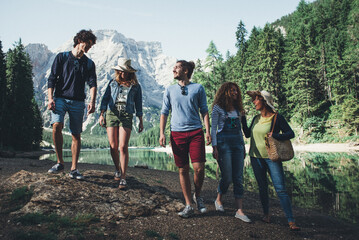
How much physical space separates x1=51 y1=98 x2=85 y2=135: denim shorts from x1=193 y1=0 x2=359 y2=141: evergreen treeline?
106 feet

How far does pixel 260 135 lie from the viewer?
4340 millimetres

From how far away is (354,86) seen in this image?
34219 mm

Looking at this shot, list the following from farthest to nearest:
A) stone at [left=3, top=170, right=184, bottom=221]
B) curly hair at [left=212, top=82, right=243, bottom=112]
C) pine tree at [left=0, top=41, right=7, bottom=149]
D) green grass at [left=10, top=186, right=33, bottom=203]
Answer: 1. pine tree at [left=0, top=41, right=7, bottom=149]
2. curly hair at [left=212, top=82, right=243, bottom=112]
3. green grass at [left=10, top=186, right=33, bottom=203]
4. stone at [left=3, top=170, right=184, bottom=221]

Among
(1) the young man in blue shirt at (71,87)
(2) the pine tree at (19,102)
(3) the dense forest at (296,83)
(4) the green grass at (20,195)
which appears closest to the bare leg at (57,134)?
(1) the young man in blue shirt at (71,87)

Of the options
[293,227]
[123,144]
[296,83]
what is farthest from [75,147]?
[296,83]

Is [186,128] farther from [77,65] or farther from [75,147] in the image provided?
[77,65]

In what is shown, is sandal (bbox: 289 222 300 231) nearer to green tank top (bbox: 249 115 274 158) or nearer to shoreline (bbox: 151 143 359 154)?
green tank top (bbox: 249 115 274 158)

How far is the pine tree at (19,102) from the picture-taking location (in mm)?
34750

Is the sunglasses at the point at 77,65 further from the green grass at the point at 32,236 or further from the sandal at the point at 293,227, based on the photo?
the sandal at the point at 293,227

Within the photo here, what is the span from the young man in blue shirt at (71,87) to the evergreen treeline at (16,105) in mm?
35492

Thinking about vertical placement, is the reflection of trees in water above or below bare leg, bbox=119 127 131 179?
below

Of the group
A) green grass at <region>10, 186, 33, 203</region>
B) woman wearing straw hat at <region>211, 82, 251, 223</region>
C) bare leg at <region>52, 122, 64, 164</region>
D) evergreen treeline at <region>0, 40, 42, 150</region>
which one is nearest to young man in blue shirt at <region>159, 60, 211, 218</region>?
woman wearing straw hat at <region>211, 82, 251, 223</region>

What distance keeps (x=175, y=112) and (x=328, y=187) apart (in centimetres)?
637

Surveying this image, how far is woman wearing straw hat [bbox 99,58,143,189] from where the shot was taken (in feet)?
15.6
